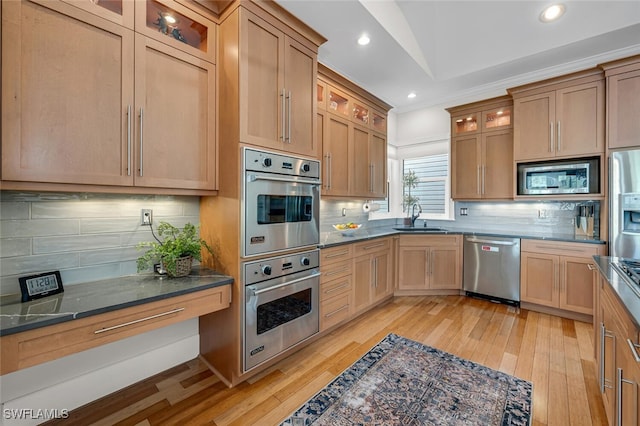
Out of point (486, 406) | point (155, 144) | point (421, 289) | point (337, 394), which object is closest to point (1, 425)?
point (155, 144)

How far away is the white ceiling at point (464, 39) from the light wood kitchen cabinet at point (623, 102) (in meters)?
0.33

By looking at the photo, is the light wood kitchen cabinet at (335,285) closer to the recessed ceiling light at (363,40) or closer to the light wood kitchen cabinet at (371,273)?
the light wood kitchen cabinet at (371,273)

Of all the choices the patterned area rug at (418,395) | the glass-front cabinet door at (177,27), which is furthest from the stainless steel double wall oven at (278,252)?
the glass-front cabinet door at (177,27)

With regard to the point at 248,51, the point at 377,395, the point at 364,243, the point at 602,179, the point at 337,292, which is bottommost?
the point at 377,395

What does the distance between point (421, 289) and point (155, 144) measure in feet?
12.0

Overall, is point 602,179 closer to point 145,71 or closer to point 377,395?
point 377,395

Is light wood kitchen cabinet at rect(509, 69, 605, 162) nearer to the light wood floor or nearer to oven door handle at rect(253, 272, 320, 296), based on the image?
the light wood floor

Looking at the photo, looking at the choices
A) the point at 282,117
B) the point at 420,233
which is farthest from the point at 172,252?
the point at 420,233

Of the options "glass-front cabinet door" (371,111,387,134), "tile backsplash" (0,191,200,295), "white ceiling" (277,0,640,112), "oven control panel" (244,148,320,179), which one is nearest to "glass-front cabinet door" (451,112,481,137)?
"white ceiling" (277,0,640,112)

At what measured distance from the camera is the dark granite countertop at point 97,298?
4.05 ft

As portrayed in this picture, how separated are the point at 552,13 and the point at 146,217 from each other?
4.24 meters

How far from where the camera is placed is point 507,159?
3637 mm

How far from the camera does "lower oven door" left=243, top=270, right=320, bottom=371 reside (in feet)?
6.45

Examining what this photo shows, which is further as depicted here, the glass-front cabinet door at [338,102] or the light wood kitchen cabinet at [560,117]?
the glass-front cabinet door at [338,102]
